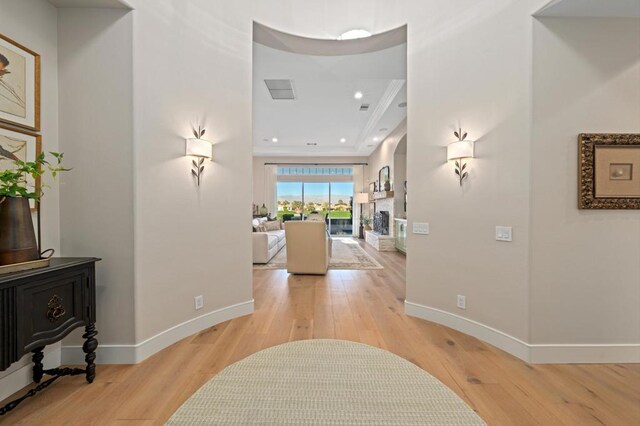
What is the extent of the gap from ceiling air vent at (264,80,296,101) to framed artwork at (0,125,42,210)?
11.8ft

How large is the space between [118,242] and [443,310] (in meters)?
3.12

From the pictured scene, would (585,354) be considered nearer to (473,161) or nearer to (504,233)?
(504,233)

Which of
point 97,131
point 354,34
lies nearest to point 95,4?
point 97,131

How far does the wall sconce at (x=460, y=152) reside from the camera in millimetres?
2668

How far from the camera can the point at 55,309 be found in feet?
5.66

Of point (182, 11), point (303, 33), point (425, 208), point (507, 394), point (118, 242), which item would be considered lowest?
point (507, 394)

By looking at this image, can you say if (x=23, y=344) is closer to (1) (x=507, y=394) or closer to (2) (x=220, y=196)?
(2) (x=220, y=196)

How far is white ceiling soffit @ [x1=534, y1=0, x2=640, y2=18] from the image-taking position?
2.05 m

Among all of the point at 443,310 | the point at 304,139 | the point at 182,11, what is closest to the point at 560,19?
the point at 443,310

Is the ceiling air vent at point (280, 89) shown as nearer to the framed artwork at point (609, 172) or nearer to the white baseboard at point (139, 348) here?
the white baseboard at point (139, 348)

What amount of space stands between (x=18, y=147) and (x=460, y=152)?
352cm

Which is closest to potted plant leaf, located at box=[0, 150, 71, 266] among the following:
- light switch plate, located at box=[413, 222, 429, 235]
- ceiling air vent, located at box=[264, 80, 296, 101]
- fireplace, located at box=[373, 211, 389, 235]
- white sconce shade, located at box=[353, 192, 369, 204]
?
light switch plate, located at box=[413, 222, 429, 235]

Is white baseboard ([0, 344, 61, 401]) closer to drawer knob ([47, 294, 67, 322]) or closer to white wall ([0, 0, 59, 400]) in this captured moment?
white wall ([0, 0, 59, 400])

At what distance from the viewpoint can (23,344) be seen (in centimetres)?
154
